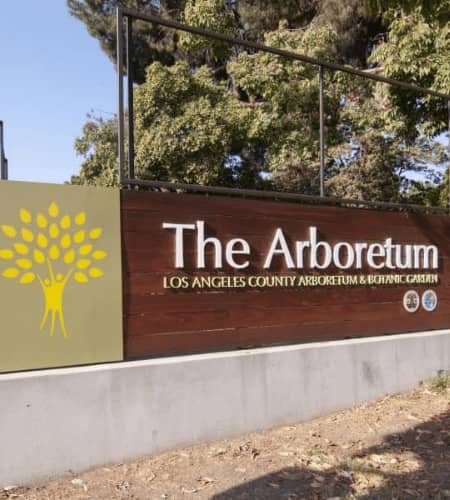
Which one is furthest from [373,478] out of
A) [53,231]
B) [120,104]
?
[120,104]

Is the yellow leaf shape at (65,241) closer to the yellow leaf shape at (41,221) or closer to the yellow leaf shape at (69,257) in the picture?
the yellow leaf shape at (69,257)

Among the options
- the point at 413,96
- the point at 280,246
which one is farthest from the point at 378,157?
the point at 280,246

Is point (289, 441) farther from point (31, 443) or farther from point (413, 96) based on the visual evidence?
point (413, 96)

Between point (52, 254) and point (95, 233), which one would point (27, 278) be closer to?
point (52, 254)

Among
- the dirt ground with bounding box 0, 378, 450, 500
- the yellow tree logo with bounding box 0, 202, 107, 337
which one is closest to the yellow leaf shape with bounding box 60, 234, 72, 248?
the yellow tree logo with bounding box 0, 202, 107, 337

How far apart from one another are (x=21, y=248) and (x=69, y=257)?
0.34m

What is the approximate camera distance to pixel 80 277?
3.92 m

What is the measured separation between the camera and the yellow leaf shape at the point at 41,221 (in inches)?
149

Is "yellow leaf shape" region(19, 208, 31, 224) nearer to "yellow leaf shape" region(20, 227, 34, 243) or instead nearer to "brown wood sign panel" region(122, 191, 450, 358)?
"yellow leaf shape" region(20, 227, 34, 243)

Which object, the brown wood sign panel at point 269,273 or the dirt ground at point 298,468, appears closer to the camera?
the dirt ground at point 298,468

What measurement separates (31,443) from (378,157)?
40.6 ft

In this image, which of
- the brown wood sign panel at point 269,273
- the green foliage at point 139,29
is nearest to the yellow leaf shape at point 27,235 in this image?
the brown wood sign panel at point 269,273

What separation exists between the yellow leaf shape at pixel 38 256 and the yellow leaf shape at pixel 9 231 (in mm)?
186

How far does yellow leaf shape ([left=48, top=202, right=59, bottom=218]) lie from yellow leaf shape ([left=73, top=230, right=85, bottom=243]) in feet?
0.68
